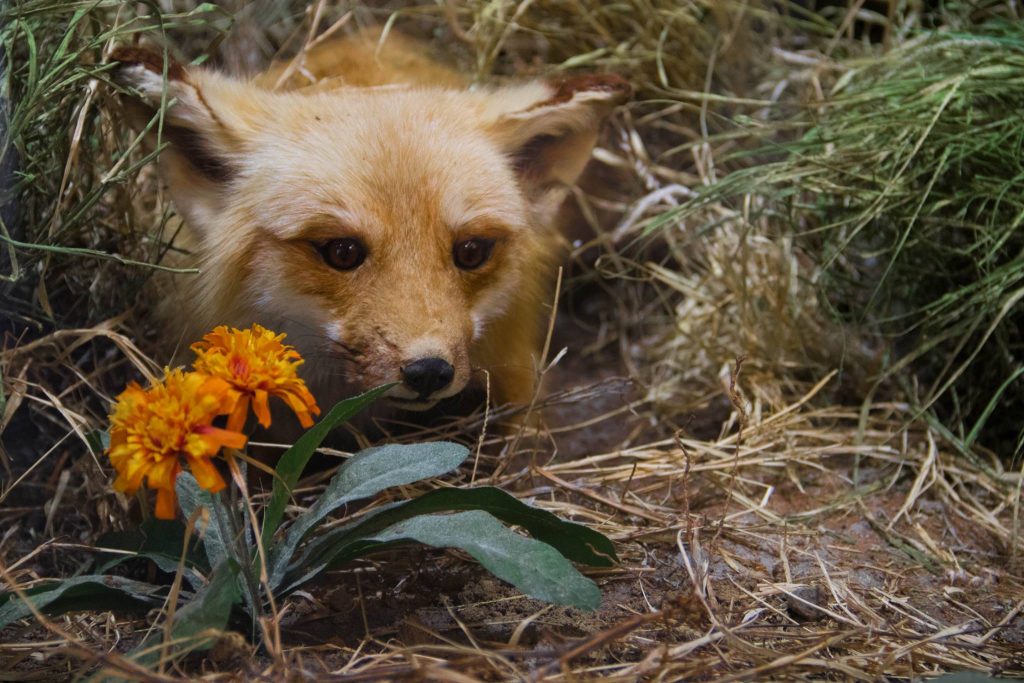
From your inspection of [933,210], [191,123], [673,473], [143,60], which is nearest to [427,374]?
[673,473]

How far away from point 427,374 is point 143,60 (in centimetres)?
104

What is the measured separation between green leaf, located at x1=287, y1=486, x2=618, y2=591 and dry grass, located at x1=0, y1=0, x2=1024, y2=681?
4.9 inches

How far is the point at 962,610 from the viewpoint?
7.08ft

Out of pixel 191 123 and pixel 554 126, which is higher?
pixel 191 123

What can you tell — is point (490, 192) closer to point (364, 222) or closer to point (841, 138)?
point (364, 222)

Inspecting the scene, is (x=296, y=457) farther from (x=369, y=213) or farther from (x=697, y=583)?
(x=697, y=583)

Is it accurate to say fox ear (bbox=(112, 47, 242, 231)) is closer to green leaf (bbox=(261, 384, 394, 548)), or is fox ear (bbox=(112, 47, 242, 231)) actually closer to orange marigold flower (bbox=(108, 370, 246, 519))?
green leaf (bbox=(261, 384, 394, 548))

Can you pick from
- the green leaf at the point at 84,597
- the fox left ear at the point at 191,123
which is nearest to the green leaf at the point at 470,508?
the green leaf at the point at 84,597

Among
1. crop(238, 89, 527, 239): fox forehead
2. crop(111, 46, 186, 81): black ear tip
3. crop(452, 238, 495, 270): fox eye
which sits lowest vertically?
crop(452, 238, 495, 270): fox eye

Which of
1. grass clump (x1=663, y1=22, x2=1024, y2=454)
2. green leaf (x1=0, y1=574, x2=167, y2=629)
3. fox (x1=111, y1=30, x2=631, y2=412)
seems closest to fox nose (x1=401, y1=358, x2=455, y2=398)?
fox (x1=111, y1=30, x2=631, y2=412)

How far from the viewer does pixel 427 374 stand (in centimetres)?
210

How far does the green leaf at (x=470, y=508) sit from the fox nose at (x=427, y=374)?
283mm

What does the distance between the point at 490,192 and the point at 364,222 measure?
0.38 metres

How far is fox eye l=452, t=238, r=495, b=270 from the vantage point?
2.44m
